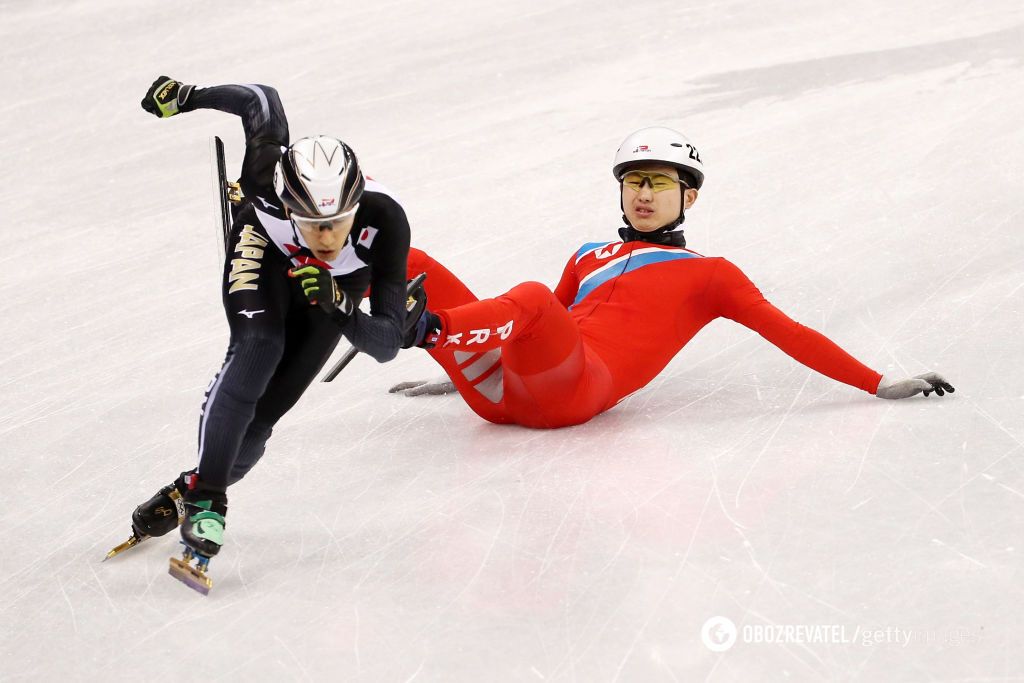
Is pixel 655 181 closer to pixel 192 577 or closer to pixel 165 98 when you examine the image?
pixel 165 98

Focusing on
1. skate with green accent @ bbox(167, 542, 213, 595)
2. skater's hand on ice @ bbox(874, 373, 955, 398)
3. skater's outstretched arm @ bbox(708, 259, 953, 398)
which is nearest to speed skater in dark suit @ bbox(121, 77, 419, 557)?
skate with green accent @ bbox(167, 542, 213, 595)

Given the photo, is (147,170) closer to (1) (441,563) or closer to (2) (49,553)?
(2) (49,553)

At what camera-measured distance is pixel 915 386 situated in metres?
4.44

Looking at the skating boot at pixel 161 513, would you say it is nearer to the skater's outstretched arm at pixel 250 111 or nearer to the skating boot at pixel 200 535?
the skating boot at pixel 200 535

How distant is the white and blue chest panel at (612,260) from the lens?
4.79m

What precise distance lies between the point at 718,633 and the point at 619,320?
183 cm

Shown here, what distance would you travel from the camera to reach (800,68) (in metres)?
8.73

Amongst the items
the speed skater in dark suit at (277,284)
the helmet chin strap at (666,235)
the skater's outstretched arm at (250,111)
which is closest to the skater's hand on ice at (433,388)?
the helmet chin strap at (666,235)

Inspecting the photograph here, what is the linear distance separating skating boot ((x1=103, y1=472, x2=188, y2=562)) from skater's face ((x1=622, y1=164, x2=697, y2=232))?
2.08 meters

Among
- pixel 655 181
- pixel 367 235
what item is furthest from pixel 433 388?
pixel 367 235

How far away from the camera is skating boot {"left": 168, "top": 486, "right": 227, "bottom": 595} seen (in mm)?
3379

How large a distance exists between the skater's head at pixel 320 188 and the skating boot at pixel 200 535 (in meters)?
0.78

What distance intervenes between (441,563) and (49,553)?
4.26 ft

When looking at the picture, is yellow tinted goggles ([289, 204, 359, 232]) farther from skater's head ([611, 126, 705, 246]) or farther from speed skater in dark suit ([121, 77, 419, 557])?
skater's head ([611, 126, 705, 246])
